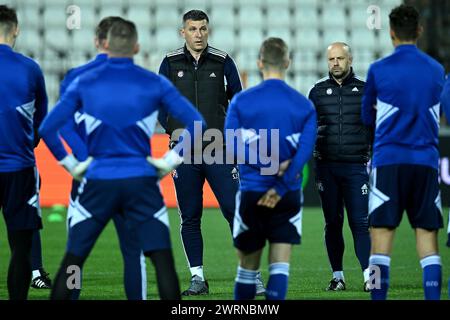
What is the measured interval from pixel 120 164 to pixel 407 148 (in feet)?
6.48

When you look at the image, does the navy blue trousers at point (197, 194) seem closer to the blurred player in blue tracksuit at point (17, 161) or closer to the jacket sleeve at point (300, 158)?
the blurred player in blue tracksuit at point (17, 161)

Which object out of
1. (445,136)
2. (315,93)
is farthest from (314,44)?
(315,93)

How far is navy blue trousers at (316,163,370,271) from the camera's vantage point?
8.45m

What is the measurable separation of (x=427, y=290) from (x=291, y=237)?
104 cm

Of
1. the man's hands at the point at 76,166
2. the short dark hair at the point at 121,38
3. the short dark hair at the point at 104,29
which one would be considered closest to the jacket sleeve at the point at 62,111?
the man's hands at the point at 76,166

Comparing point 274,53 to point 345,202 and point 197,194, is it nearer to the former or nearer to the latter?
point 197,194

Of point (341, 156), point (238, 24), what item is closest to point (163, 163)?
point (341, 156)

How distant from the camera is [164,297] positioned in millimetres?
5562

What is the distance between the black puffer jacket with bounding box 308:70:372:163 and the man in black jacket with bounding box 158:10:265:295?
32.6 inches

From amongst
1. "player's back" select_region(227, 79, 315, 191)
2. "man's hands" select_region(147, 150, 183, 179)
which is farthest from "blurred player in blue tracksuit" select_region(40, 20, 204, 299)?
"player's back" select_region(227, 79, 315, 191)

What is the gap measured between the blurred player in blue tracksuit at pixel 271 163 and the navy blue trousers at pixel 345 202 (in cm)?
235

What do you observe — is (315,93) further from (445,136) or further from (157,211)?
(445,136)

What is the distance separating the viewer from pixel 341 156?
846 centimetres
